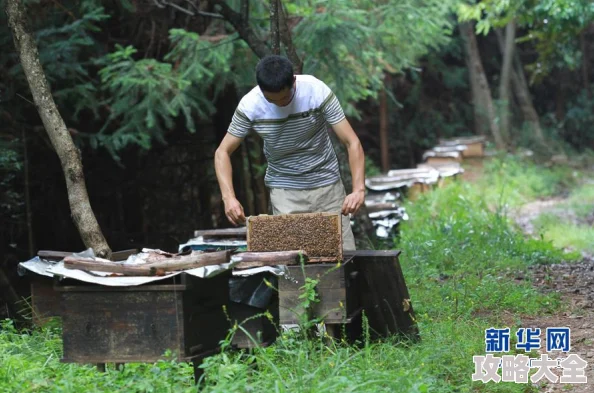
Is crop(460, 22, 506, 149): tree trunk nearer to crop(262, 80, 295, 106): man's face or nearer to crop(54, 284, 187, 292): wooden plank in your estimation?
crop(262, 80, 295, 106): man's face

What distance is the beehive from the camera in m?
5.94

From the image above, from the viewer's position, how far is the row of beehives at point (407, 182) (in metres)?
12.6

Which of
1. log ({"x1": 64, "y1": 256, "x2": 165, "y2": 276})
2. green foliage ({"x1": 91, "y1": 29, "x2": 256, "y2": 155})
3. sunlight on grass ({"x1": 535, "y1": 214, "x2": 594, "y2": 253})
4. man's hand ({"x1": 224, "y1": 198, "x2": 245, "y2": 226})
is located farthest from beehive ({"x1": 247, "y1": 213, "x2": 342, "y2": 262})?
sunlight on grass ({"x1": 535, "y1": 214, "x2": 594, "y2": 253})

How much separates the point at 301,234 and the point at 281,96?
39.4 inches

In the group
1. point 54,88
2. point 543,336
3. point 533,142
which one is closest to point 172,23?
point 54,88

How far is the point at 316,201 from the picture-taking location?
22.8 ft

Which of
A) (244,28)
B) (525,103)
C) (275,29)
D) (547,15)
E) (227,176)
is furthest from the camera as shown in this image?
(525,103)

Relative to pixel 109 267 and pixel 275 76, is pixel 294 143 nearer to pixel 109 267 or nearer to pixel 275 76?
pixel 275 76

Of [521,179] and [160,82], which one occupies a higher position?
[160,82]

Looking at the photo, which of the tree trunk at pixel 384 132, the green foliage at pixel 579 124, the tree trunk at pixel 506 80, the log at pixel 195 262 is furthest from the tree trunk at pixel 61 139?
the green foliage at pixel 579 124

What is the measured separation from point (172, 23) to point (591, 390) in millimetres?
8337

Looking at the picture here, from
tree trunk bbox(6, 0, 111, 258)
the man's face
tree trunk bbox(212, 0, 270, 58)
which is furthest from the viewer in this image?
tree trunk bbox(212, 0, 270, 58)

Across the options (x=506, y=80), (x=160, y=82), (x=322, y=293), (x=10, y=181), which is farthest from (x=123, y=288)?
(x=506, y=80)

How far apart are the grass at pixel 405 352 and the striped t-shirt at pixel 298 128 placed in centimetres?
142
